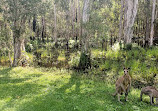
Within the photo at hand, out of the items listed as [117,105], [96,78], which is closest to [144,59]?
[96,78]

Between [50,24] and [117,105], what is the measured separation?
39525 mm

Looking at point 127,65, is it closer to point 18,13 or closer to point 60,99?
point 60,99

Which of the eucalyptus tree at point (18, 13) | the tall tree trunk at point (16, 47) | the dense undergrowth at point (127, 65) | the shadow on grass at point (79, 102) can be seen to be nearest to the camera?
the shadow on grass at point (79, 102)

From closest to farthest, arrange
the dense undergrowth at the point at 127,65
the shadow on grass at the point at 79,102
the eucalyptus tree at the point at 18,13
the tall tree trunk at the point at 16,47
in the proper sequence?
the shadow on grass at the point at 79,102 < the dense undergrowth at the point at 127,65 < the eucalyptus tree at the point at 18,13 < the tall tree trunk at the point at 16,47

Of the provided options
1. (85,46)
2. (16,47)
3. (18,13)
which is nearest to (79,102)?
(85,46)

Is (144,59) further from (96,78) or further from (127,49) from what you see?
(96,78)

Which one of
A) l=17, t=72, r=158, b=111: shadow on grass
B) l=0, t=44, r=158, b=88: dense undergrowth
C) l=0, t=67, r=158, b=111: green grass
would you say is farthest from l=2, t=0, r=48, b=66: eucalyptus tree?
l=17, t=72, r=158, b=111: shadow on grass

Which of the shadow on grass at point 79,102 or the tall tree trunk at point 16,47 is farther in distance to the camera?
the tall tree trunk at point 16,47

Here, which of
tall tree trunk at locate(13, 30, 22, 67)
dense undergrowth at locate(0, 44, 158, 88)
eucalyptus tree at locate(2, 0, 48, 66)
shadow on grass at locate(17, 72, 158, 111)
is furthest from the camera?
tall tree trunk at locate(13, 30, 22, 67)

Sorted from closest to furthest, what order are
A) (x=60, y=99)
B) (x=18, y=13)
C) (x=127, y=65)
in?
(x=60, y=99) → (x=127, y=65) → (x=18, y=13)

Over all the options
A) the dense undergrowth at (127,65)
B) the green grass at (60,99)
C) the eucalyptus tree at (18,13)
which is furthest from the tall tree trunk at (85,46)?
the green grass at (60,99)

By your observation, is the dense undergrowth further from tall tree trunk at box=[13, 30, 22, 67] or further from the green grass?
the green grass

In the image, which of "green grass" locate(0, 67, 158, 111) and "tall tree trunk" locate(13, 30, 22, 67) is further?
"tall tree trunk" locate(13, 30, 22, 67)

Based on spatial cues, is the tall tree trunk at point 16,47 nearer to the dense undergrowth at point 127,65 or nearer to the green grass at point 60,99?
the dense undergrowth at point 127,65
